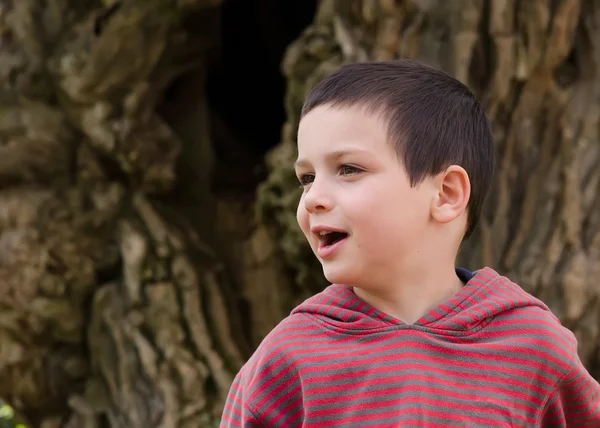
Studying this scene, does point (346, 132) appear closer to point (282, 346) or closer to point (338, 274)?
point (338, 274)

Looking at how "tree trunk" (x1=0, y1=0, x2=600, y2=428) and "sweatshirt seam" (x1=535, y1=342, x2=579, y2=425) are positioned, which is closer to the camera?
"sweatshirt seam" (x1=535, y1=342, x2=579, y2=425)

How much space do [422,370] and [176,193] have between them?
8.23 ft

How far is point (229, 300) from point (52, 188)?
0.78m

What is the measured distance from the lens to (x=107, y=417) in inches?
141

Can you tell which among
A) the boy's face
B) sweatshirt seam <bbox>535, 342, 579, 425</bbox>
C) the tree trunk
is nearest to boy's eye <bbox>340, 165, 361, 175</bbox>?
the boy's face

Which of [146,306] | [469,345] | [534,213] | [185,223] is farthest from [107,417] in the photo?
[469,345]

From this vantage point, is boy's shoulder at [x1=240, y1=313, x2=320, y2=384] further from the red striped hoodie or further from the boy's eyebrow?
the boy's eyebrow

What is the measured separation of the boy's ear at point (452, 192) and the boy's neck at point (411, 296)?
3.4 inches

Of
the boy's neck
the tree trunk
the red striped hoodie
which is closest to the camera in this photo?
the red striped hoodie

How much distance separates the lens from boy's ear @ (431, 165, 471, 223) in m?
1.39

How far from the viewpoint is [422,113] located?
54.9 inches

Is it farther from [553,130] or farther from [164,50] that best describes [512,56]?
[164,50]

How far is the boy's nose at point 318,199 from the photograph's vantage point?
133 centimetres

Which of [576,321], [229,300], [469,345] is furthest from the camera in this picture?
[229,300]
